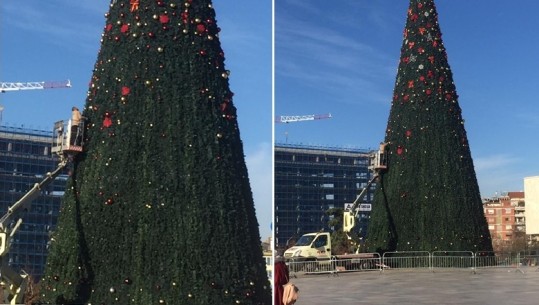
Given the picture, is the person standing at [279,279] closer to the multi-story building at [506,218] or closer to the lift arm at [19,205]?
the lift arm at [19,205]

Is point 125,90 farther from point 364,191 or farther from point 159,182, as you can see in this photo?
point 364,191

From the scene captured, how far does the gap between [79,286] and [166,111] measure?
6.80 feet

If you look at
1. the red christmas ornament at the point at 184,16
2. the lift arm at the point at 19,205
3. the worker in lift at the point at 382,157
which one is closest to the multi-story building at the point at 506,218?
the worker in lift at the point at 382,157

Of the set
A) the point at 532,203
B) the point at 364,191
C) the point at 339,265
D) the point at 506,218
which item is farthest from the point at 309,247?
the point at 506,218

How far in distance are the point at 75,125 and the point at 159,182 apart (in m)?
1.15

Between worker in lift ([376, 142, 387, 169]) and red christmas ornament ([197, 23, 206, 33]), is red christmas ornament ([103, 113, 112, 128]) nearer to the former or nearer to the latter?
red christmas ornament ([197, 23, 206, 33])

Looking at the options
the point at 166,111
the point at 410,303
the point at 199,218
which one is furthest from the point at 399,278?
the point at 166,111

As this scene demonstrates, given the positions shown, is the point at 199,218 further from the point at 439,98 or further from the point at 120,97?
the point at 439,98

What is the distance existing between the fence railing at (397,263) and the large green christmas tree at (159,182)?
4.26 ft

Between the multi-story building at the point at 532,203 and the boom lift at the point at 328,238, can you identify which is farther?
the multi-story building at the point at 532,203

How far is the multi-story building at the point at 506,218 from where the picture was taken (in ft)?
29.5

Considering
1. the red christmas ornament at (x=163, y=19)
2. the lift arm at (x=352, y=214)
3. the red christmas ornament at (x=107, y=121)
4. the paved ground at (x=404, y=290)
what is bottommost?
the paved ground at (x=404, y=290)

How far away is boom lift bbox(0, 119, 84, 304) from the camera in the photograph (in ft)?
20.8

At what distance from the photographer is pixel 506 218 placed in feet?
42.3
